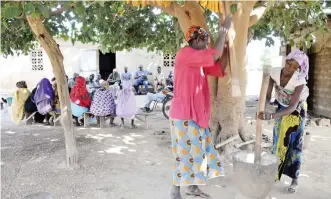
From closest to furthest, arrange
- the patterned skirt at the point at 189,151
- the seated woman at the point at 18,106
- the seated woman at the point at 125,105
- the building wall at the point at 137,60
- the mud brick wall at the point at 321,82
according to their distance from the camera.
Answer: the patterned skirt at the point at 189,151, the seated woman at the point at 125,105, the seated woman at the point at 18,106, the mud brick wall at the point at 321,82, the building wall at the point at 137,60

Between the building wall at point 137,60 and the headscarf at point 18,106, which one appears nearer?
the headscarf at point 18,106

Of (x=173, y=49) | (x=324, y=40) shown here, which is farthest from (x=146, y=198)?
(x=324, y=40)

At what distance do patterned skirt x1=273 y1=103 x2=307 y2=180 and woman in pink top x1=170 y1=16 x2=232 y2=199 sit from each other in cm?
85

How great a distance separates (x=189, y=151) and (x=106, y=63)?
17.2m

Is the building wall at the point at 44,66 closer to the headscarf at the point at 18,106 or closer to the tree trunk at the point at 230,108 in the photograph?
the headscarf at the point at 18,106

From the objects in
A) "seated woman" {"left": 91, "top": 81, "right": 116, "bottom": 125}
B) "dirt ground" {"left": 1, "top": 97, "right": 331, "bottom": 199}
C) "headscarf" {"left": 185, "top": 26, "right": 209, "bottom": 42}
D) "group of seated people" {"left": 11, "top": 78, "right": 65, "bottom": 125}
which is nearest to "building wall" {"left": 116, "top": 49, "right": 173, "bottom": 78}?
"group of seated people" {"left": 11, "top": 78, "right": 65, "bottom": 125}

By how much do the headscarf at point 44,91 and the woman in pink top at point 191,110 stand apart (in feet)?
17.9

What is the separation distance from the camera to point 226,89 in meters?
4.85

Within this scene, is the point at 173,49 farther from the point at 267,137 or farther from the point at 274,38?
the point at 267,137

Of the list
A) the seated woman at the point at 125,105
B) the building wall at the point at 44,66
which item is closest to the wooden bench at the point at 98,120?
the seated woman at the point at 125,105

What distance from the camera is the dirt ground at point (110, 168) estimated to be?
11.9 ft

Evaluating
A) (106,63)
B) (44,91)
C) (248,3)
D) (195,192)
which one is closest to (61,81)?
(195,192)

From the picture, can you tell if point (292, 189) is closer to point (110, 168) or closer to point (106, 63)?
point (110, 168)

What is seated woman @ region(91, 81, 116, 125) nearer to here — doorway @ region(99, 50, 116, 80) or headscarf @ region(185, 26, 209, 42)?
headscarf @ region(185, 26, 209, 42)
